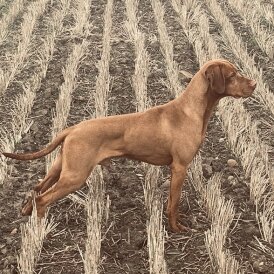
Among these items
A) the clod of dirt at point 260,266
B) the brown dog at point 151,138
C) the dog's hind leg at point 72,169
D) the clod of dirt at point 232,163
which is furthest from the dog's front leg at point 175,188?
the clod of dirt at point 232,163

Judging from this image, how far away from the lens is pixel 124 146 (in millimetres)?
5023

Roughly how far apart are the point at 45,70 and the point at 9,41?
2.23 metres

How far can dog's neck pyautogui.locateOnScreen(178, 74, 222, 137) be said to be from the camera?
17.0 feet

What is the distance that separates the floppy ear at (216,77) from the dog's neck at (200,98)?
95 millimetres

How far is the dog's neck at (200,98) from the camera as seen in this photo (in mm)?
5188

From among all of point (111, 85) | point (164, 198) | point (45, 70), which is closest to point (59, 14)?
point (45, 70)

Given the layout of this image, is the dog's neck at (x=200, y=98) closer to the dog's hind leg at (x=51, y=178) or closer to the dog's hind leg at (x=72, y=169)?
the dog's hind leg at (x=72, y=169)

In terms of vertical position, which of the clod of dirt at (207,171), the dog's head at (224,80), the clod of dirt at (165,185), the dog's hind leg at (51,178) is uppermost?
the dog's head at (224,80)

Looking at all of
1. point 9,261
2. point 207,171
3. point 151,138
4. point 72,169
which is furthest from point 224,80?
point 9,261

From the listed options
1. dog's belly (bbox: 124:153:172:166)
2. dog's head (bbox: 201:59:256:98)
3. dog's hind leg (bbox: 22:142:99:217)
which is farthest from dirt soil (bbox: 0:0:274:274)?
dog's head (bbox: 201:59:256:98)

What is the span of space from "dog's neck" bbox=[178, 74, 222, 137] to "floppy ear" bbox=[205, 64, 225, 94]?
95 mm

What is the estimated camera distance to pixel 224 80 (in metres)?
5.11

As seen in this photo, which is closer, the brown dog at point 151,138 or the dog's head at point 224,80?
the brown dog at point 151,138

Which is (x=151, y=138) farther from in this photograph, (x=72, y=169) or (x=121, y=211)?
(x=121, y=211)
